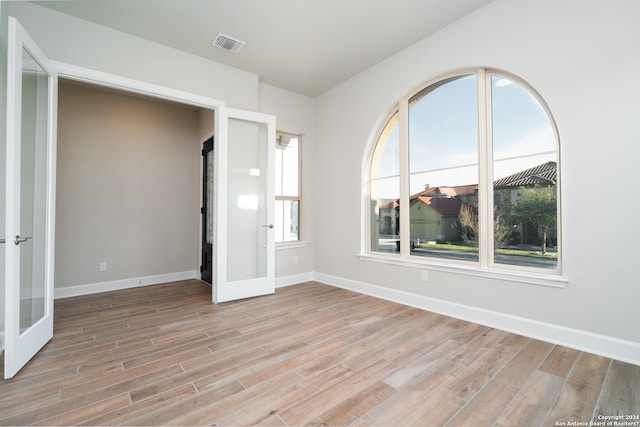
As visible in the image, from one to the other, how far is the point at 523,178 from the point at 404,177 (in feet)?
4.13

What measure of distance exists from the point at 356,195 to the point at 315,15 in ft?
7.25

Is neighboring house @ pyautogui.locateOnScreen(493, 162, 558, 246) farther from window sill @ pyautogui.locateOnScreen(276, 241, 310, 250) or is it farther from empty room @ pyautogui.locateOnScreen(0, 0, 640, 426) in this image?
window sill @ pyautogui.locateOnScreen(276, 241, 310, 250)

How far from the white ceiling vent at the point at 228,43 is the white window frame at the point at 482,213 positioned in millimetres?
1982

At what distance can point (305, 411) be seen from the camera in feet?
5.32

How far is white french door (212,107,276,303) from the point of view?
366 cm

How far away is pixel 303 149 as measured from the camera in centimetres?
483

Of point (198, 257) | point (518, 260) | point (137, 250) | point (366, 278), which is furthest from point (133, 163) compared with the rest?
point (518, 260)

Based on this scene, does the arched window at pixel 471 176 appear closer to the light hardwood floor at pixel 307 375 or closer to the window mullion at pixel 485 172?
the window mullion at pixel 485 172

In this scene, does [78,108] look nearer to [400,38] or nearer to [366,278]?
[400,38]

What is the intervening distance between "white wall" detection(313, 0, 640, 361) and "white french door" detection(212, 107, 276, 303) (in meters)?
2.19

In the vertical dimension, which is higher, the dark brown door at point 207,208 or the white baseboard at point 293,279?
the dark brown door at point 207,208

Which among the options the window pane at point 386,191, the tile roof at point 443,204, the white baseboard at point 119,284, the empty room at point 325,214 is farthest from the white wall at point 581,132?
the white baseboard at point 119,284

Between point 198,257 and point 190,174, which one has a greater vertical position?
point 190,174

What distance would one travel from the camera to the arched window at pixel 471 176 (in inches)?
104
